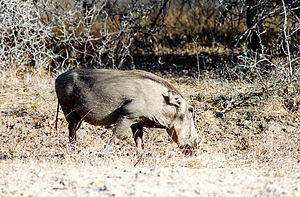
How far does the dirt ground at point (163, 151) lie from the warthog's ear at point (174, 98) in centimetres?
62

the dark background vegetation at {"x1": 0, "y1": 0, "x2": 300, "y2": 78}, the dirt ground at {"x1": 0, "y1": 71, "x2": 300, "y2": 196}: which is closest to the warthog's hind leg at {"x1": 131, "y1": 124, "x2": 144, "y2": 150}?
the dirt ground at {"x1": 0, "y1": 71, "x2": 300, "y2": 196}

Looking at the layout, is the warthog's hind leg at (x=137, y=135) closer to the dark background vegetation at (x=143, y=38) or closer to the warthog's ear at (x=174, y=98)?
the warthog's ear at (x=174, y=98)

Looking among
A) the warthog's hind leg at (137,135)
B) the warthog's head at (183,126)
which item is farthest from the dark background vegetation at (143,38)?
the warthog's hind leg at (137,135)

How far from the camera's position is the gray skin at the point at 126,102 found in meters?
4.83

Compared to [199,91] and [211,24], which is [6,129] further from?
[211,24]

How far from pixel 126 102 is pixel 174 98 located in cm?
56

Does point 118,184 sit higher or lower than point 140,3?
lower

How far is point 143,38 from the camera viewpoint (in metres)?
9.48

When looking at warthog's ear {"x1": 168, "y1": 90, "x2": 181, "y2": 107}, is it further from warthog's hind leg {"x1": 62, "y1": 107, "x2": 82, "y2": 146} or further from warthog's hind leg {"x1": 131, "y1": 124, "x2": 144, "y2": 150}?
warthog's hind leg {"x1": 62, "y1": 107, "x2": 82, "y2": 146}

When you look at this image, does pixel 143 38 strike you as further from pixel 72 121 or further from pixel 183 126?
pixel 183 126

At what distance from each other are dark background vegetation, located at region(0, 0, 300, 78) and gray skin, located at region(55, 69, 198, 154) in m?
2.17

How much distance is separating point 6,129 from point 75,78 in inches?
82.4

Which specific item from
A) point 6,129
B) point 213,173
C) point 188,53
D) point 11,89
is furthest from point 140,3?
point 213,173

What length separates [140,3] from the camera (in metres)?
8.98
